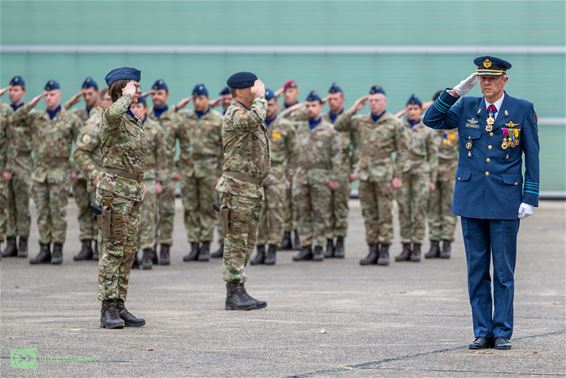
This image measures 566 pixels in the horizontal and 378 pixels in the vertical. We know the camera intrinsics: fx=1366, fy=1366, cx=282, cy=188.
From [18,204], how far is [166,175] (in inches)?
82.1

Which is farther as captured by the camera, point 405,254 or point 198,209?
point 198,209

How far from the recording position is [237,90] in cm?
1203

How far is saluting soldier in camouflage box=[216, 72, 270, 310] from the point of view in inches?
473

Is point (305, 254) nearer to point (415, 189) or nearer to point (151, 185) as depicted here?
point (415, 189)

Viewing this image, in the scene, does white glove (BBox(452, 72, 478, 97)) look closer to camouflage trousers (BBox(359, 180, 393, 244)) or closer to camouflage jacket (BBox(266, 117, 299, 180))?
camouflage trousers (BBox(359, 180, 393, 244))

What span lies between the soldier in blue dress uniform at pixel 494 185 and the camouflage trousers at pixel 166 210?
7.35 meters

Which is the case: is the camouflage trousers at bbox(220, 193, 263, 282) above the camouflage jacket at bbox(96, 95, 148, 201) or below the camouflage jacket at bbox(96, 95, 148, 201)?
below

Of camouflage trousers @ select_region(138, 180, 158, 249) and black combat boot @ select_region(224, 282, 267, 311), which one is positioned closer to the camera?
black combat boot @ select_region(224, 282, 267, 311)

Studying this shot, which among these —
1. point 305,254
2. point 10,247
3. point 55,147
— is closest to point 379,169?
point 305,254

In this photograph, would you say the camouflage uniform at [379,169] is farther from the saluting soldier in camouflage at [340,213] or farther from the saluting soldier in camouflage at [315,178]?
the saluting soldier in camouflage at [340,213]

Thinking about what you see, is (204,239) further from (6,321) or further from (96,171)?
(6,321)

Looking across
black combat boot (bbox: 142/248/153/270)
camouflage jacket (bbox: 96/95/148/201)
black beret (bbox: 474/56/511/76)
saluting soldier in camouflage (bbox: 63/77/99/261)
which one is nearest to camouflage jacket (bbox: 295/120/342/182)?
black combat boot (bbox: 142/248/153/270)

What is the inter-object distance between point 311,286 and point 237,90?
9.32ft

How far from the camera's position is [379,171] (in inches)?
648
